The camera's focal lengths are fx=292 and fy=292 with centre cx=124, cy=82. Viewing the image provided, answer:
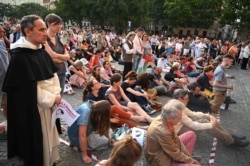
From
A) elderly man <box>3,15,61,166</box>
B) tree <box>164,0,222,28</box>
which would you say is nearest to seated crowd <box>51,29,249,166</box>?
elderly man <box>3,15,61,166</box>

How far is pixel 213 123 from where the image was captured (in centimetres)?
500

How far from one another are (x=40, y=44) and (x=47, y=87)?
489 mm

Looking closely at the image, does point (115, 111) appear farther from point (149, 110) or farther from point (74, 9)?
point (74, 9)

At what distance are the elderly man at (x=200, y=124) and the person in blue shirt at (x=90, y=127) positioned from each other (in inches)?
49.1

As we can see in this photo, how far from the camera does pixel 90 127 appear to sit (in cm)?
448

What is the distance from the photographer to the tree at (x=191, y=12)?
53894mm

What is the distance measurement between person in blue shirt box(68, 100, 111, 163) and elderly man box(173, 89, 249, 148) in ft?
4.09

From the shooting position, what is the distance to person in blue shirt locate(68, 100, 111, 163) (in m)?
4.24

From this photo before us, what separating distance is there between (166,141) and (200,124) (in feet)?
4.74

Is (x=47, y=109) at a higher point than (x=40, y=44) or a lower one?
lower

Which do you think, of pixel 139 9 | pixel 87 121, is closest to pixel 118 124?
pixel 87 121

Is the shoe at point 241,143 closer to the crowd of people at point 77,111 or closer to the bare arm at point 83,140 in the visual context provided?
the crowd of people at point 77,111

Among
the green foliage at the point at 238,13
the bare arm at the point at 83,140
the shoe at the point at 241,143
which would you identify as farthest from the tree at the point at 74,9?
the bare arm at the point at 83,140

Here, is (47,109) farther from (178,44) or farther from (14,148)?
(178,44)
